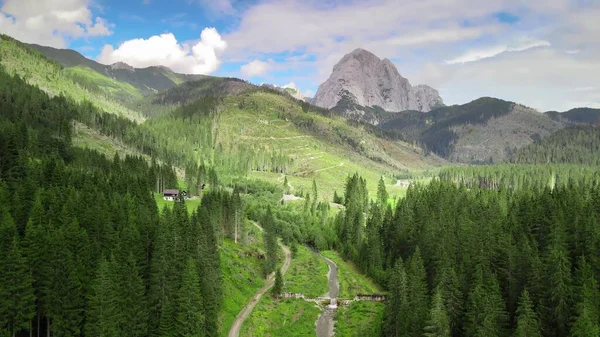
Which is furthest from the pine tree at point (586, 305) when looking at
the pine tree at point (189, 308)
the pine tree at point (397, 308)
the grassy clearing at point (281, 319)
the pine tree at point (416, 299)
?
the pine tree at point (189, 308)

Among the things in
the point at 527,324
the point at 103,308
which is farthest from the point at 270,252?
the point at 527,324

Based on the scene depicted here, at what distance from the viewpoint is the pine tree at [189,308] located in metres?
65.1

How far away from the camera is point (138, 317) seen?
65812 mm

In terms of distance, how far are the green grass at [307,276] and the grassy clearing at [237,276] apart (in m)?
8.50

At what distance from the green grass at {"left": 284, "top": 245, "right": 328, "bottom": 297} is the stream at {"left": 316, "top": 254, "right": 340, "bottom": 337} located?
5.39 ft

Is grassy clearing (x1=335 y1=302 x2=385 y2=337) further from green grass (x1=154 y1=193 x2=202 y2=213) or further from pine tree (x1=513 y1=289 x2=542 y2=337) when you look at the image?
green grass (x1=154 y1=193 x2=202 y2=213)

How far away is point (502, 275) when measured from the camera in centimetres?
7938

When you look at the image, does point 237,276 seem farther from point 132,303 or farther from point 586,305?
point 586,305

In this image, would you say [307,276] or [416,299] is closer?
[416,299]

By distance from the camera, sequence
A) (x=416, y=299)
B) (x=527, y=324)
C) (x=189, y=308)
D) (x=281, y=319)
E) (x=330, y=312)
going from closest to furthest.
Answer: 1. (x=527, y=324)
2. (x=189, y=308)
3. (x=416, y=299)
4. (x=281, y=319)
5. (x=330, y=312)

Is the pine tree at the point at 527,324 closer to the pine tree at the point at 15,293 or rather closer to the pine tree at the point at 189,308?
the pine tree at the point at 189,308

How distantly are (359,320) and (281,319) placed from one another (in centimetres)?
1648

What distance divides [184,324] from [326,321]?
1509 inches

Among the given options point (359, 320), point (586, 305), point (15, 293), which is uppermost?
point (15, 293)
